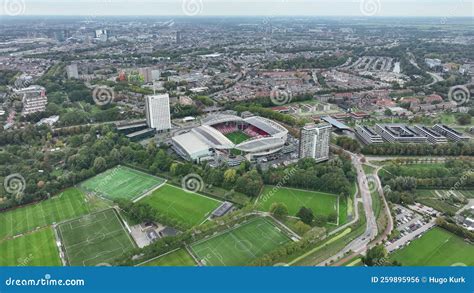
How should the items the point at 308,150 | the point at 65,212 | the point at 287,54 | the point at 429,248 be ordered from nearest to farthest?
1. the point at 429,248
2. the point at 65,212
3. the point at 308,150
4. the point at 287,54

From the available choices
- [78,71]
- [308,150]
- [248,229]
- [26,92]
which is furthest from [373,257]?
[78,71]

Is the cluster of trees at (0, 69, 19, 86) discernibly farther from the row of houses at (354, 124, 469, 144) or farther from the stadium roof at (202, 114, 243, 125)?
the row of houses at (354, 124, 469, 144)

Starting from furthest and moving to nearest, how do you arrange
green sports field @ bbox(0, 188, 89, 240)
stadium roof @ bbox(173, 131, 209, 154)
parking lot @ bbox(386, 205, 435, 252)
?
1. stadium roof @ bbox(173, 131, 209, 154)
2. green sports field @ bbox(0, 188, 89, 240)
3. parking lot @ bbox(386, 205, 435, 252)

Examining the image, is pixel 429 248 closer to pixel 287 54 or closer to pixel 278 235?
pixel 278 235

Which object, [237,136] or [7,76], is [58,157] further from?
[7,76]

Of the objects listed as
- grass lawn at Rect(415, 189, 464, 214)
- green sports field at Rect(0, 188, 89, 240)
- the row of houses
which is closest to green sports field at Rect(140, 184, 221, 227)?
green sports field at Rect(0, 188, 89, 240)
